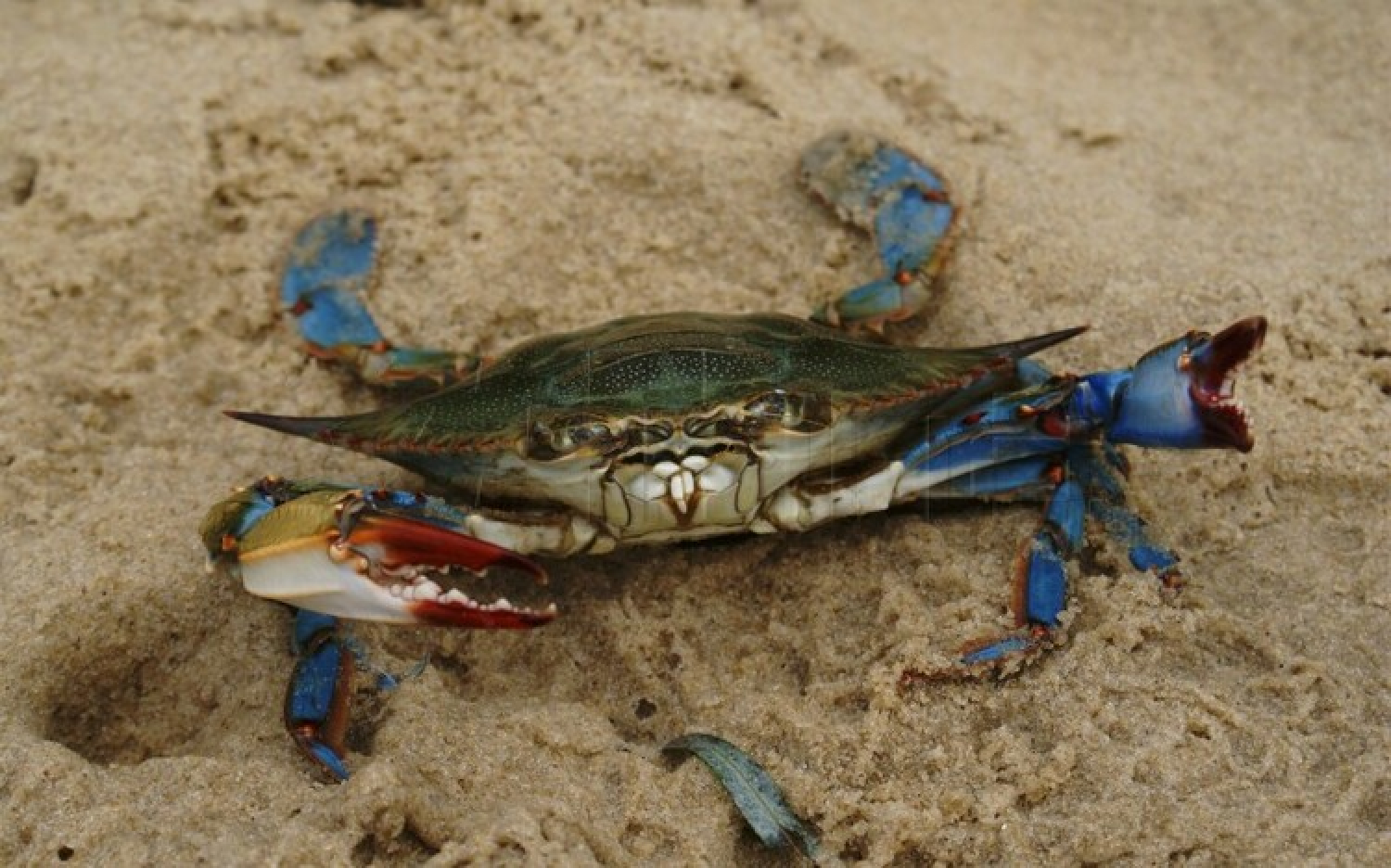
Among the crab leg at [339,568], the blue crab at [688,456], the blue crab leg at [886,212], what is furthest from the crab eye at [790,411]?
the blue crab leg at [886,212]

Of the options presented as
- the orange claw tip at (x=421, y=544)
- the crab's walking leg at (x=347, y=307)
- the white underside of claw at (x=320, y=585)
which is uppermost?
the orange claw tip at (x=421, y=544)

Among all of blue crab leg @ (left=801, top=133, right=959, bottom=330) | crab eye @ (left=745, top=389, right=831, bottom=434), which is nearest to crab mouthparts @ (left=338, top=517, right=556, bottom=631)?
crab eye @ (left=745, top=389, right=831, bottom=434)

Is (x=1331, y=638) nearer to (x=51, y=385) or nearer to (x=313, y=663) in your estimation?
(x=313, y=663)

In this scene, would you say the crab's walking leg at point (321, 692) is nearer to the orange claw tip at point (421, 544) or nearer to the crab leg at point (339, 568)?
the crab leg at point (339, 568)

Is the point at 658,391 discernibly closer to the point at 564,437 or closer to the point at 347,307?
the point at 564,437

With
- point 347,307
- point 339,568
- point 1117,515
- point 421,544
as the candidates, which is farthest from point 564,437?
point 1117,515

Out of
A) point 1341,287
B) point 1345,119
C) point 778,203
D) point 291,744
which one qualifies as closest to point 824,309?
point 778,203

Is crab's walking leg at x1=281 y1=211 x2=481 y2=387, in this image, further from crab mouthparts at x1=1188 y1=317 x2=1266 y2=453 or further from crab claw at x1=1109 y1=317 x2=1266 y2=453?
crab mouthparts at x1=1188 y1=317 x2=1266 y2=453
